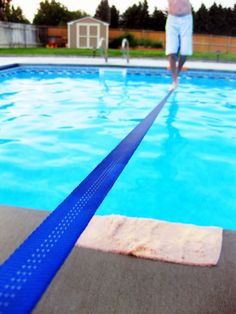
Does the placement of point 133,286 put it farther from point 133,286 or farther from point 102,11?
point 102,11

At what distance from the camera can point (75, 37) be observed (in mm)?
31781

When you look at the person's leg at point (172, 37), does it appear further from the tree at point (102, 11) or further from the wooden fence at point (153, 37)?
the tree at point (102, 11)

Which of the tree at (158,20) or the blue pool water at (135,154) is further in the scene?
the tree at (158,20)

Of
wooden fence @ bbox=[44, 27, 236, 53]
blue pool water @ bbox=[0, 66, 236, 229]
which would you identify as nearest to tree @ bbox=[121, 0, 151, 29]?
wooden fence @ bbox=[44, 27, 236, 53]

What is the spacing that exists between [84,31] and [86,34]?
293mm

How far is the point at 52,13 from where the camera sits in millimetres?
56156

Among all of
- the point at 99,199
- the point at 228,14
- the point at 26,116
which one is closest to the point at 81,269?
the point at 99,199

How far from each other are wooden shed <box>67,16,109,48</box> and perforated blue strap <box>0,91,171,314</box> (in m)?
31.4

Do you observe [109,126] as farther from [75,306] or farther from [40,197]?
[75,306]

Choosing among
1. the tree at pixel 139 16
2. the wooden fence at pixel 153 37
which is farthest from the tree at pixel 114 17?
the wooden fence at pixel 153 37

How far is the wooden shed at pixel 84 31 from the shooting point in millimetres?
31500

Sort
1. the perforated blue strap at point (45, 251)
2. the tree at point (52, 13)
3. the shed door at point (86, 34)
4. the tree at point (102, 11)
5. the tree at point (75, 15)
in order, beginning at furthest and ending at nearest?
the tree at point (75, 15), the tree at point (52, 13), the tree at point (102, 11), the shed door at point (86, 34), the perforated blue strap at point (45, 251)

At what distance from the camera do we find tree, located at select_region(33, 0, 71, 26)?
54438 mm

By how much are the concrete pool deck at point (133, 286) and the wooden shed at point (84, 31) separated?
104 feet
